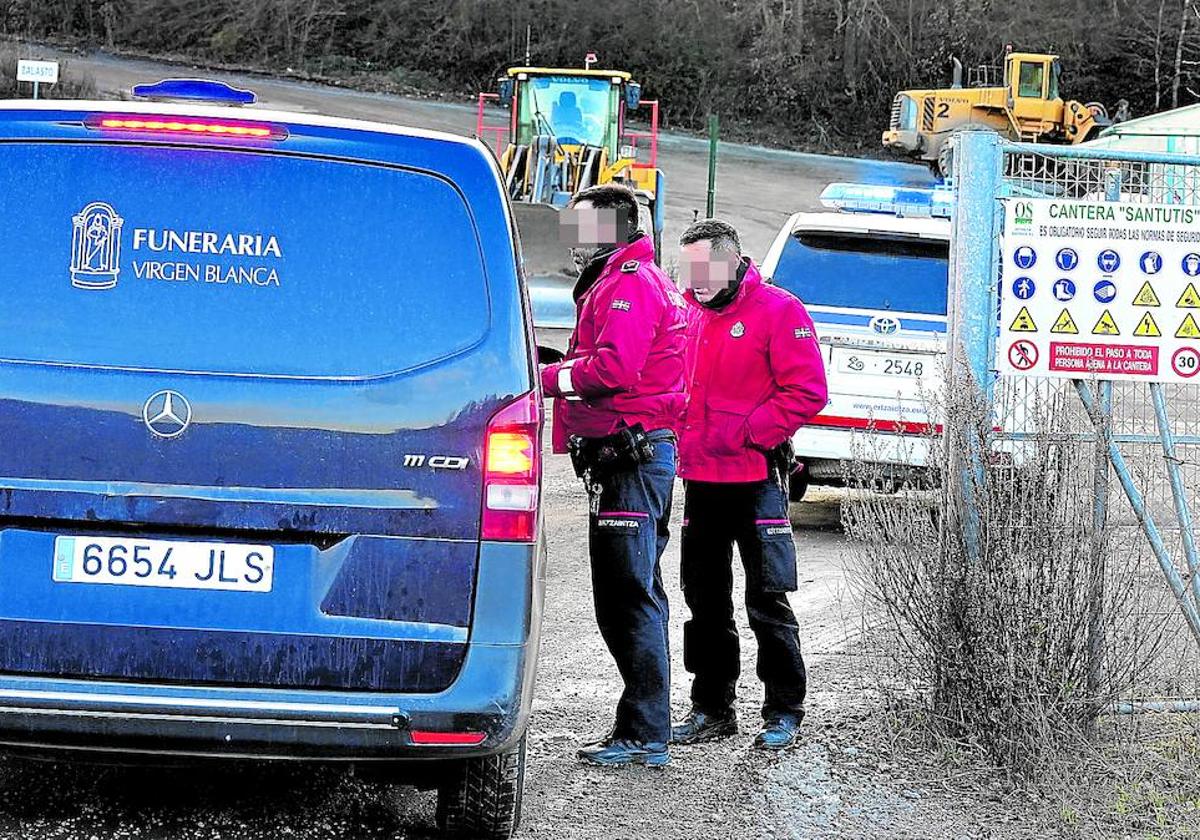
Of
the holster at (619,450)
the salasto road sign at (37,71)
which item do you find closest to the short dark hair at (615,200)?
the holster at (619,450)

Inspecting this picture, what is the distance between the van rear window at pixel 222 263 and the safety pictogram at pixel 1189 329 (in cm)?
254


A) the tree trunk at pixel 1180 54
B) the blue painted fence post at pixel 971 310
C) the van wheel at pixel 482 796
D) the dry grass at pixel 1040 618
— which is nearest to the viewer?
the van wheel at pixel 482 796

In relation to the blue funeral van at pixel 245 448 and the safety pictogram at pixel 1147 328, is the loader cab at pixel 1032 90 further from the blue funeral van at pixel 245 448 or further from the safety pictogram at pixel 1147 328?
the blue funeral van at pixel 245 448

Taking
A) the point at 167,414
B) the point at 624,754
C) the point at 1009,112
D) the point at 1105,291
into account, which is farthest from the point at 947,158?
the point at 1009,112

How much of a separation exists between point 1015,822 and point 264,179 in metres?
2.89

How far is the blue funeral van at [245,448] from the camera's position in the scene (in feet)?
12.8

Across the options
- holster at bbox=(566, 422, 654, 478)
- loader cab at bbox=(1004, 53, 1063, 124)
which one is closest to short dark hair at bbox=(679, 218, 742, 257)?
holster at bbox=(566, 422, 654, 478)

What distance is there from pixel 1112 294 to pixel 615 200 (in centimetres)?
162

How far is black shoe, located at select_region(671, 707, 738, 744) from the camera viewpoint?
19.4ft

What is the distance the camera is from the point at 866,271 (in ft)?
34.9

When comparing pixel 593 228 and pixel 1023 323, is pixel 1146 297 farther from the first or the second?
pixel 593 228

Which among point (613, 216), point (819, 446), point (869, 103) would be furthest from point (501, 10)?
point (613, 216)

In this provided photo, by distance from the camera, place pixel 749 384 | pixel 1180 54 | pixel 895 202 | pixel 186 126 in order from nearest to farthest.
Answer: pixel 186 126 → pixel 749 384 → pixel 895 202 → pixel 1180 54

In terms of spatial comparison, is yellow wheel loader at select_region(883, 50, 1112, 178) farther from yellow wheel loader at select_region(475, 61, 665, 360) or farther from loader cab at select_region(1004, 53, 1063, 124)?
yellow wheel loader at select_region(475, 61, 665, 360)
